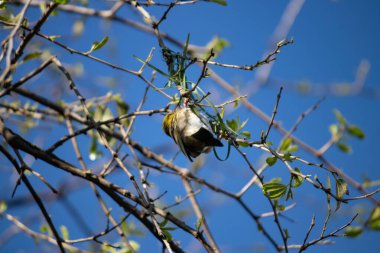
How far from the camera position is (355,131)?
1992 mm

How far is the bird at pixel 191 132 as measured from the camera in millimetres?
938

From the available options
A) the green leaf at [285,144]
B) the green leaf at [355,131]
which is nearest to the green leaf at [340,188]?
the green leaf at [285,144]

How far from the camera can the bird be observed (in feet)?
3.08

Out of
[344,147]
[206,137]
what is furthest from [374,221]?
[206,137]

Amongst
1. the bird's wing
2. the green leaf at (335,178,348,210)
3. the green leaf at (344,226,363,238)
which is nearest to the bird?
the bird's wing

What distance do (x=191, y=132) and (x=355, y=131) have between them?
1.36 metres

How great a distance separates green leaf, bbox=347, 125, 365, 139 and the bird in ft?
4.17

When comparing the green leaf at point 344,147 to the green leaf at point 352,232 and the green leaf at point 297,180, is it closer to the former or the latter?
the green leaf at point 352,232

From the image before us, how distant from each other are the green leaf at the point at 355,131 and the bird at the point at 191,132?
4.17 feet

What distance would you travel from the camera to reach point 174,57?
1054 millimetres

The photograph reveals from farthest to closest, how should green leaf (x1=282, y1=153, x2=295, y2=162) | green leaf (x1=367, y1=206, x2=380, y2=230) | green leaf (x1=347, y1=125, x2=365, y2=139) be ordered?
green leaf (x1=347, y1=125, x2=365, y2=139)
green leaf (x1=367, y1=206, x2=380, y2=230)
green leaf (x1=282, y1=153, x2=295, y2=162)

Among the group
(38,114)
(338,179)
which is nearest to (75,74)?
(38,114)

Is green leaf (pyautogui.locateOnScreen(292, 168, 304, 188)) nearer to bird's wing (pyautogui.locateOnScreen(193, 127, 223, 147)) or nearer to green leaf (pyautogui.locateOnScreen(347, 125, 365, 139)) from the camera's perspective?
bird's wing (pyautogui.locateOnScreen(193, 127, 223, 147))

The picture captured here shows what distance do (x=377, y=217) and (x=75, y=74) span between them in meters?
2.55
